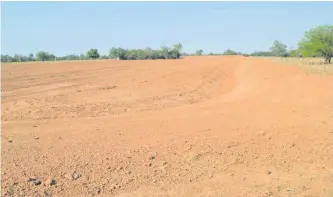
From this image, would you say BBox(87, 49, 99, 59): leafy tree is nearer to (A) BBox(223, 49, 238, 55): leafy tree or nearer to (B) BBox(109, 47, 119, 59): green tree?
(B) BBox(109, 47, 119, 59): green tree

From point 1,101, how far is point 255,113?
7.94 metres

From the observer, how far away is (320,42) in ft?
166

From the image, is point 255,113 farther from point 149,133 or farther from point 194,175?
point 194,175

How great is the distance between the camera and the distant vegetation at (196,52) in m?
50.9

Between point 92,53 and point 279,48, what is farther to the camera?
point 279,48

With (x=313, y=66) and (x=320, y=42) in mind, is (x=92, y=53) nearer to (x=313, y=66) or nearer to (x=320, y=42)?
(x=320, y=42)

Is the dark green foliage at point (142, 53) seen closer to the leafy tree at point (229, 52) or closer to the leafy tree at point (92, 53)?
the leafy tree at point (92, 53)

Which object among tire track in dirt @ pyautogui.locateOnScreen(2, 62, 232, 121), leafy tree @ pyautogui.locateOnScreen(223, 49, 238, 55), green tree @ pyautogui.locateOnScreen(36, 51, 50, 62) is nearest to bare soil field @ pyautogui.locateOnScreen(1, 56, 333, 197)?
tire track in dirt @ pyautogui.locateOnScreen(2, 62, 232, 121)

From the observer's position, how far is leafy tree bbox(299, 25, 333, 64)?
5012 cm

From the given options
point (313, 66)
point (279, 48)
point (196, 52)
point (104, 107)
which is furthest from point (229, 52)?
point (104, 107)

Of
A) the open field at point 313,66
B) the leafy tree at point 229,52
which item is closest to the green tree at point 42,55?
the open field at point 313,66

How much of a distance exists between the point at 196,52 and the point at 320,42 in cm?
10357

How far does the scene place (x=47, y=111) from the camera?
977cm

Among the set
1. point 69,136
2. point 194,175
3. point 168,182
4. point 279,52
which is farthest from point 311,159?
point 279,52
